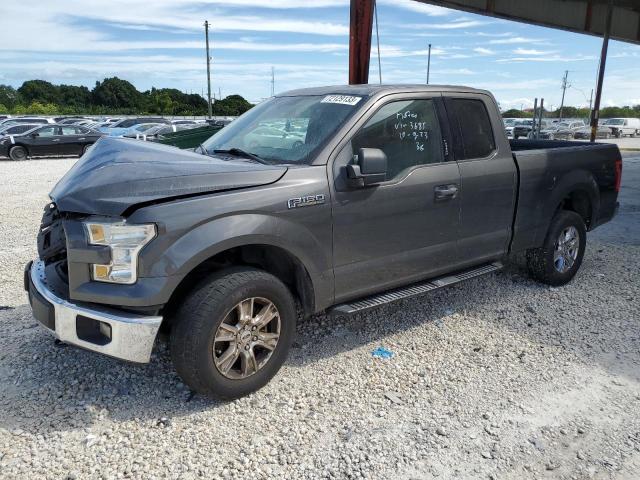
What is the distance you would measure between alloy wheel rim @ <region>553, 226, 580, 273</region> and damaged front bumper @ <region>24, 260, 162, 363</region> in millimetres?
3991

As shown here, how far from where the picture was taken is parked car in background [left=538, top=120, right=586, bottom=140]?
3456 centimetres

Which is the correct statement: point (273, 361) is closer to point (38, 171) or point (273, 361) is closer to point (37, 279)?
point (37, 279)

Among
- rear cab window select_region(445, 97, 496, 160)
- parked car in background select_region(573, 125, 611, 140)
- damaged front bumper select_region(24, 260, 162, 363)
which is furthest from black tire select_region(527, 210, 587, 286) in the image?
parked car in background select_region(573, 125, 611, 140)

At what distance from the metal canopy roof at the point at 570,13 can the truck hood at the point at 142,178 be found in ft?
48.8

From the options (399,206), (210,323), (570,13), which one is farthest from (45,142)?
(210,323)

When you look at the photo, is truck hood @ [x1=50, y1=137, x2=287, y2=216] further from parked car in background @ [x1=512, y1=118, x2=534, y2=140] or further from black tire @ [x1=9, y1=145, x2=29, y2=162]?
parked car in background @ [x1=512, y1=118, x2=534, y2=140]

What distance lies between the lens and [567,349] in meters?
4.05

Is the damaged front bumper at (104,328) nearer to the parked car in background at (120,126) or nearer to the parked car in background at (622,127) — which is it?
the parked car in background at (120,126)

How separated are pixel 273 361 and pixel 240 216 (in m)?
0.94

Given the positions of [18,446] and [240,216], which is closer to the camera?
[18,446]

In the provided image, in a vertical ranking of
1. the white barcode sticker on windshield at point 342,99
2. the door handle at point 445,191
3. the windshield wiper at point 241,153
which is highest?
the white barcode sticker on windshield at point 342,99

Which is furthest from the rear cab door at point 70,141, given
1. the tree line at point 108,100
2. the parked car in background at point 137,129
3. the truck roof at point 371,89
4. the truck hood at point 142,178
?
the tree line at point 108,100

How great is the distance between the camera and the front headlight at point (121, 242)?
9.26ft

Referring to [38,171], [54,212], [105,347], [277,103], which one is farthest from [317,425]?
[38,171]
